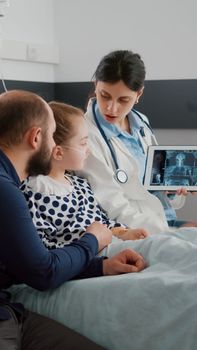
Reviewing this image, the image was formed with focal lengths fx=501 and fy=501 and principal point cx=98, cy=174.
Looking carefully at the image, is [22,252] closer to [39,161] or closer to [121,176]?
[39,161]

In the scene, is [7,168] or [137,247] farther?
[137,247]

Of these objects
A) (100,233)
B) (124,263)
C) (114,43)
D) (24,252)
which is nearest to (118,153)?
(100,233)

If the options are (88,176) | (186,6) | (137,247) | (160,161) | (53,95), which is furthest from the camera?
(53,95)

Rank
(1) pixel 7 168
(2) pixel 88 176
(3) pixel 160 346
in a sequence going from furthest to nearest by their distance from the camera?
1. (2) pixel 88 176
2. (1) pixel 7 168
3. (3) pixel 160 346

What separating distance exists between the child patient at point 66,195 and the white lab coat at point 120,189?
0.03 metres

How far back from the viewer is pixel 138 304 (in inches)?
46.0

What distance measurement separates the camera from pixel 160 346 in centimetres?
112

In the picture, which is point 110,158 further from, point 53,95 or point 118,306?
point 53,95

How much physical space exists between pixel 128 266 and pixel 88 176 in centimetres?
57

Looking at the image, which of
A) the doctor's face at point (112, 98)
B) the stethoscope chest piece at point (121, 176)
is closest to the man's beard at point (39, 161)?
the stethoscope chest piece at point (121, 176)

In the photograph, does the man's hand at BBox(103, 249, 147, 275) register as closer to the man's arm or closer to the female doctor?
the man's arm

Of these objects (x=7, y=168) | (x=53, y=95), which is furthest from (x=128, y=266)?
(x=53, y=95)

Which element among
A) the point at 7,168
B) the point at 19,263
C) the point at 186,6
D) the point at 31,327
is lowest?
the point at 31,327

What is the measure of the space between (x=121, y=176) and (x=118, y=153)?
0.35 feet
